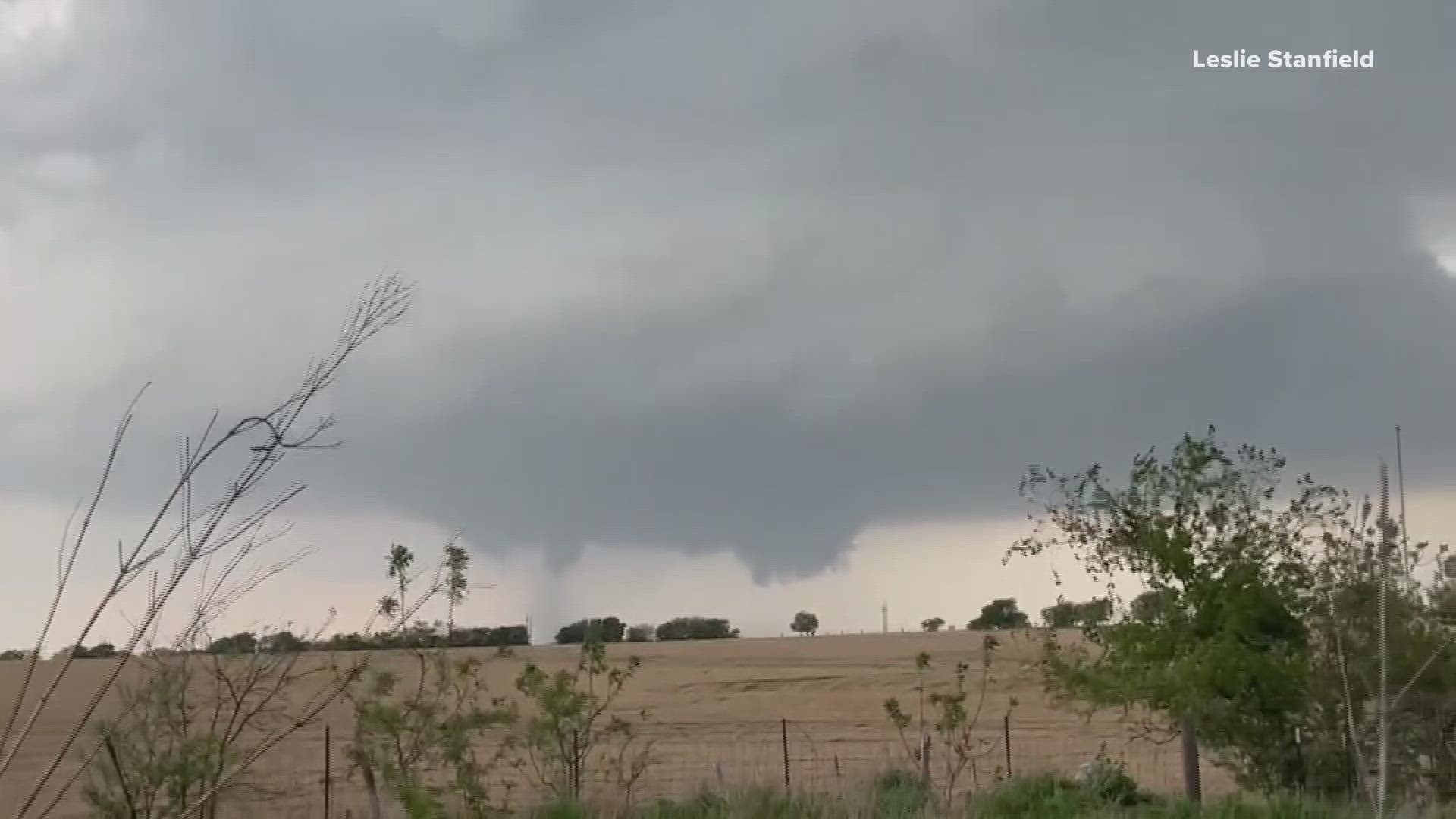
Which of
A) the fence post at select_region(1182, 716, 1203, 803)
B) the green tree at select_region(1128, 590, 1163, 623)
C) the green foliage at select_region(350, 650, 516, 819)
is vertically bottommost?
the fence post at select_region(1182, 716, 1203, 803)

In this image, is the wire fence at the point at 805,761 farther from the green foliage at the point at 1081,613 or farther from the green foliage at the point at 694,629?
the green foliage at the point at 694,629

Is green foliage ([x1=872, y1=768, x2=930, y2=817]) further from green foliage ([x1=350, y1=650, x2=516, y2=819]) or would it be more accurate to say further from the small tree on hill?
the small tree on hill

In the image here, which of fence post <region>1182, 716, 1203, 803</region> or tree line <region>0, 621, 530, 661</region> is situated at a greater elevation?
tree line <region>0, 621, 530, 661</region>

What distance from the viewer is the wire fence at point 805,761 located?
1513 cm

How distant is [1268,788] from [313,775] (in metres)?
17.0

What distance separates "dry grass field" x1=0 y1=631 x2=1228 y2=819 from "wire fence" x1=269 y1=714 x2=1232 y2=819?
0.09m

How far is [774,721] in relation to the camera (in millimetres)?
40719

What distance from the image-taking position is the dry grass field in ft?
65.6

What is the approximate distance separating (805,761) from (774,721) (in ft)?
56.6

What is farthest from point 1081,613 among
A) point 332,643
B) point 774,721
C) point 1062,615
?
point 774,721

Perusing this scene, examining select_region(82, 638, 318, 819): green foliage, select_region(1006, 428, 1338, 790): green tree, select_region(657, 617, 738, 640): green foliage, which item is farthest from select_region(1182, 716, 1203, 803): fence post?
select_region(657, 617, 738, 640): green foliage

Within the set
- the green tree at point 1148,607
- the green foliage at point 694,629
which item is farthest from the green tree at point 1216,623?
the green foliage at point 694,629

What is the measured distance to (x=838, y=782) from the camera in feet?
43.2

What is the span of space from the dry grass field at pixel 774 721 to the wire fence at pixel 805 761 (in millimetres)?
85
